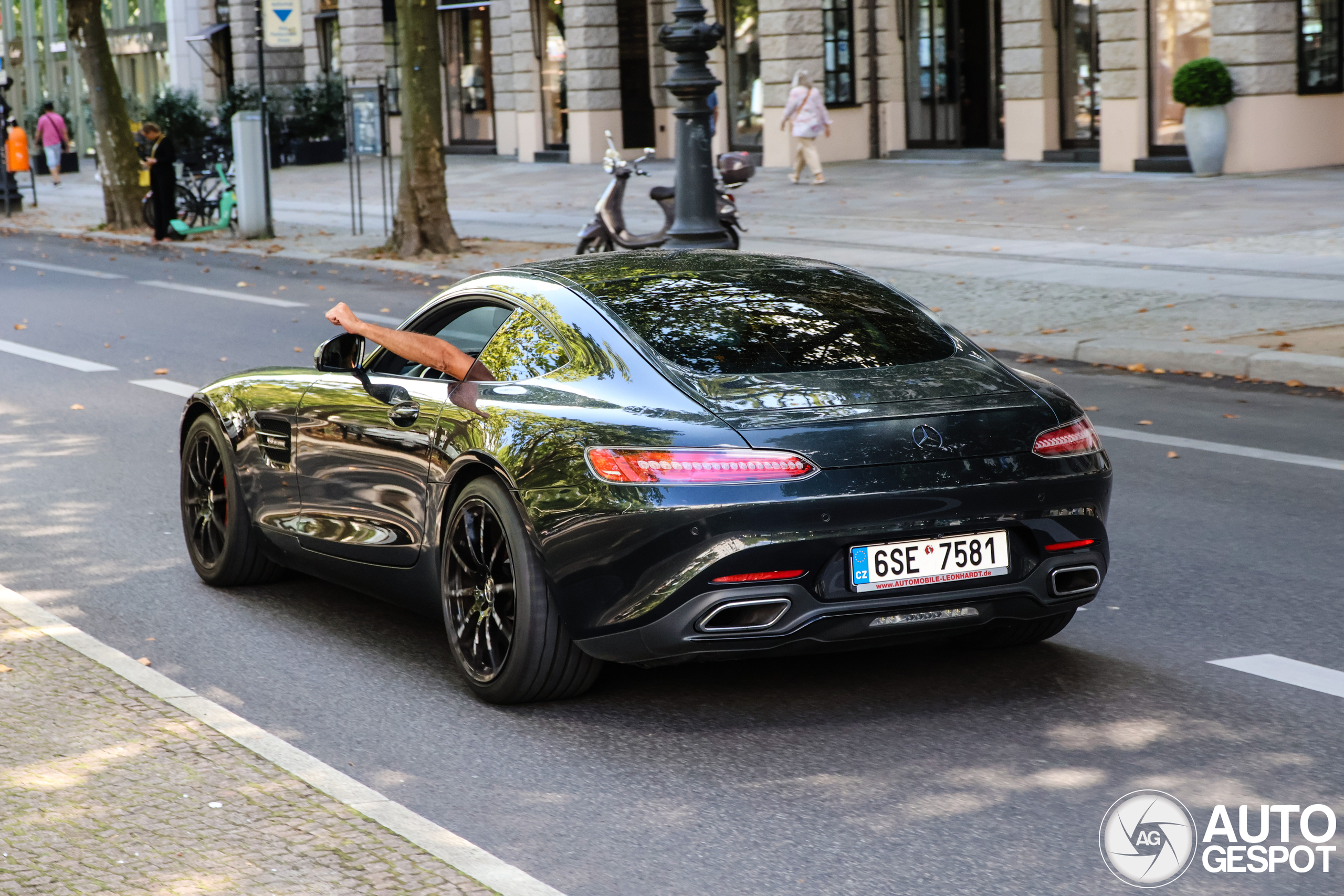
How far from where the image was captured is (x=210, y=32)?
183 ft

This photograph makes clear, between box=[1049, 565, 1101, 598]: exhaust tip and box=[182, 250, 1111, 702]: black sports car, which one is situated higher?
box=[182, 250, 1111, 702]: black sports car

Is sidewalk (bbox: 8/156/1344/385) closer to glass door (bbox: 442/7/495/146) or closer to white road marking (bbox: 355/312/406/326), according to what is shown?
white road marking (bbox: 355/312/406/326)

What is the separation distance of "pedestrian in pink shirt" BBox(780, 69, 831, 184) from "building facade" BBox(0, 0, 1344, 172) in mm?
3205

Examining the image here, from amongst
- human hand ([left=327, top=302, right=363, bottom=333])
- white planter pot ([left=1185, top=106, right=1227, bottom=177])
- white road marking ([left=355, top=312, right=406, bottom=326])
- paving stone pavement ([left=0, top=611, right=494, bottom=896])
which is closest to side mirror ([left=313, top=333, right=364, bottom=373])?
human hand ([left=327, top=302, right=363, bottom=333])

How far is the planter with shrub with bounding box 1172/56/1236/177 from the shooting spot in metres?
25.8

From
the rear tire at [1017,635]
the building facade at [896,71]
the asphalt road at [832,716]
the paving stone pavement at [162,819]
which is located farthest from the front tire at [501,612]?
the building facade at [896,71]

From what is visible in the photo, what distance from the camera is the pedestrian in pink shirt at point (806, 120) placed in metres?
29.0

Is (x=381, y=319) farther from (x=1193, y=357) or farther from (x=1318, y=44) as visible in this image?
(x=1318, y=44)

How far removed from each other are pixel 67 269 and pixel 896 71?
17163mm

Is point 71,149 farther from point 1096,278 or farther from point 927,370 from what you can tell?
point 927,370

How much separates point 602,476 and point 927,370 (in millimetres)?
1055

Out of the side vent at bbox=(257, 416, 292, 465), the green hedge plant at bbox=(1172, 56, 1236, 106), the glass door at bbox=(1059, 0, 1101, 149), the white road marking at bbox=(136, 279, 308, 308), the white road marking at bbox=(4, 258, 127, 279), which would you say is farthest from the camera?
the glass door at bbox=(1059, 0, 1101, 149)

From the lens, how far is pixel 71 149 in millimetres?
53250

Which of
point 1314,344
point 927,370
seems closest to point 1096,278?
point 1314,344
